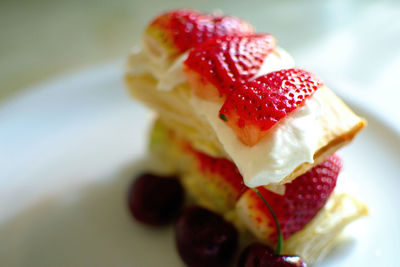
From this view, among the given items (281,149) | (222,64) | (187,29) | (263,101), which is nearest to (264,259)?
(281,149)

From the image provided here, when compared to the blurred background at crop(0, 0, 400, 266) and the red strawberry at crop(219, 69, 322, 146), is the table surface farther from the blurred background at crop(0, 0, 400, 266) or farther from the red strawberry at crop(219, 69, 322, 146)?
the red strawberry at crop(219, 69, 322, 146)

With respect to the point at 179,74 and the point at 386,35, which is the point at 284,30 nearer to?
the point at 386,35

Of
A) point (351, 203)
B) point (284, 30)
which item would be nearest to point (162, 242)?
point (351, 203)

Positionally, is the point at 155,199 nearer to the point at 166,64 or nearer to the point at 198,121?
the point at 198,121

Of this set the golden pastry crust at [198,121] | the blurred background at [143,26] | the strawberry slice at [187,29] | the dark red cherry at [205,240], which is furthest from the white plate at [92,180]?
the strawberry slice at [187,29]

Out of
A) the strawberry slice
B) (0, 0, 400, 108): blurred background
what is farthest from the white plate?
the strawberry slice

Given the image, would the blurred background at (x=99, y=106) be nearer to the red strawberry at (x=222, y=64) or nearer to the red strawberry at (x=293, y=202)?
the red strawberry at (x=293, y=202)
